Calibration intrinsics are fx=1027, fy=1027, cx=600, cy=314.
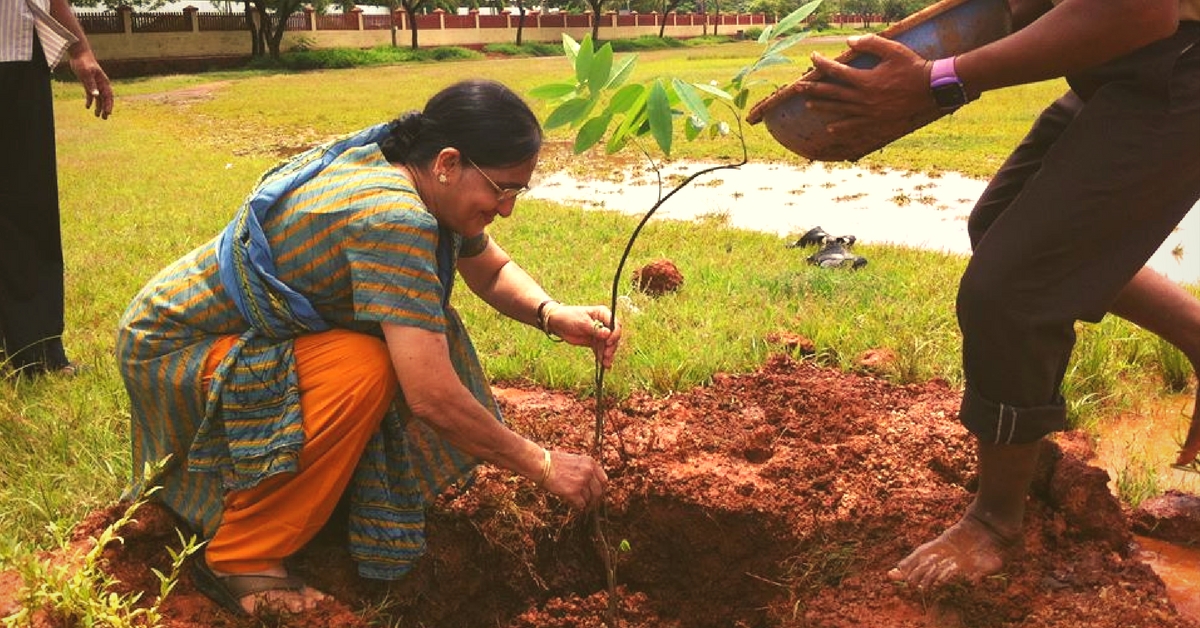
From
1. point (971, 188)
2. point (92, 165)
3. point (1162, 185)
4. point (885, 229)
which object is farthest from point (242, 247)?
point (92, 165)

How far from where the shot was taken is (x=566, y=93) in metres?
1.82

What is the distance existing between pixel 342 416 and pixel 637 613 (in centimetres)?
94

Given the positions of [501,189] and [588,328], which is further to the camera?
[588,328]

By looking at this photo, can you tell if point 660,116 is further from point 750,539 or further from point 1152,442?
point 1152,442

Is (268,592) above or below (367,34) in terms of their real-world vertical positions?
below

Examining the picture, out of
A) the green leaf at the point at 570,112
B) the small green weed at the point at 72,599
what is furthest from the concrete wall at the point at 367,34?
the small green weed at the point at 72,599

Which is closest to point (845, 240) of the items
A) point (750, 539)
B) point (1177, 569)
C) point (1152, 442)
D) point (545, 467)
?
point (1152, 442)

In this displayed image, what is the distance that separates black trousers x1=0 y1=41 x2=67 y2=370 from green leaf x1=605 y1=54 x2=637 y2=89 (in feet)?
7.73

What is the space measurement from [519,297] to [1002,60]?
1189mm

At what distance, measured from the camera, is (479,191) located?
78.7 inches

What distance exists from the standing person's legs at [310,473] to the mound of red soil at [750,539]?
4.1 inches

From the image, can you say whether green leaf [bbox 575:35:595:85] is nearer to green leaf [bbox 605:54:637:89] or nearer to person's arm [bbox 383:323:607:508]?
green leaf [bbox 605:54:637:89]

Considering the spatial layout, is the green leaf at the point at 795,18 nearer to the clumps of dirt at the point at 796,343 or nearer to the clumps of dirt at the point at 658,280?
the clumps of dirt at the point at 796,343

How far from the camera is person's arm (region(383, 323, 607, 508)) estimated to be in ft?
6.23
